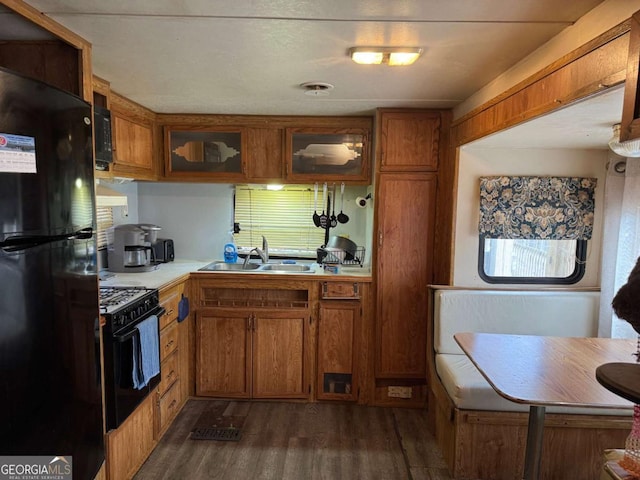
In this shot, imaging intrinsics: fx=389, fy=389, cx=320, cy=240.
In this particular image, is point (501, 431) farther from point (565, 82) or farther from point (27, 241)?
point (27, 241)

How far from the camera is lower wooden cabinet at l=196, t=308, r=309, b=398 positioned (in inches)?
121

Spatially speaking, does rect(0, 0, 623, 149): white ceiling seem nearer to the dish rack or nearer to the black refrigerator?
the black refrigerator

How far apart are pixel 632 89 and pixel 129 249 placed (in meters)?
3.03

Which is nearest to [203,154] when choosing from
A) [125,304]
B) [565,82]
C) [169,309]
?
[169,309]

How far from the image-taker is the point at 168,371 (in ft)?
8.93

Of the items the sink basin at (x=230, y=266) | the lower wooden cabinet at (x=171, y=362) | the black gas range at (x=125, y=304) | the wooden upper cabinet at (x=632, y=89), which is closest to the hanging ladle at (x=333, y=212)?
the sink basin at (x=230, y=266)

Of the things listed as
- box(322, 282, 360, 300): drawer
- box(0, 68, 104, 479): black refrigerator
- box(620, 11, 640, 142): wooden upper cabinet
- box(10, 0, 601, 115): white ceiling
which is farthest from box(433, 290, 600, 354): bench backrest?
box(0, 68, 104, 479): black refrigerator

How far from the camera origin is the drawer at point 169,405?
104 inches

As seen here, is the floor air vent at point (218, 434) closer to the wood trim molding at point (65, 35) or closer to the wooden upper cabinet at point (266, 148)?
the wooden upper cabinet at point (266, 148)

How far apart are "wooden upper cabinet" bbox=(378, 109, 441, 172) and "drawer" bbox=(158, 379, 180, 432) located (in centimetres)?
225

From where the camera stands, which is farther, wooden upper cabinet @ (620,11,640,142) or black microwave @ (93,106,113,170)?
black microwave @ (93,106,113,170)

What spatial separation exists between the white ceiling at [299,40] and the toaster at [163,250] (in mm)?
1331

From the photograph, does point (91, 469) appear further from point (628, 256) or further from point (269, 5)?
point (628, 256)

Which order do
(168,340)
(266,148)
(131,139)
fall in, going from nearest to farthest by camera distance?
(168,340) → (131,139) → (266,148)
